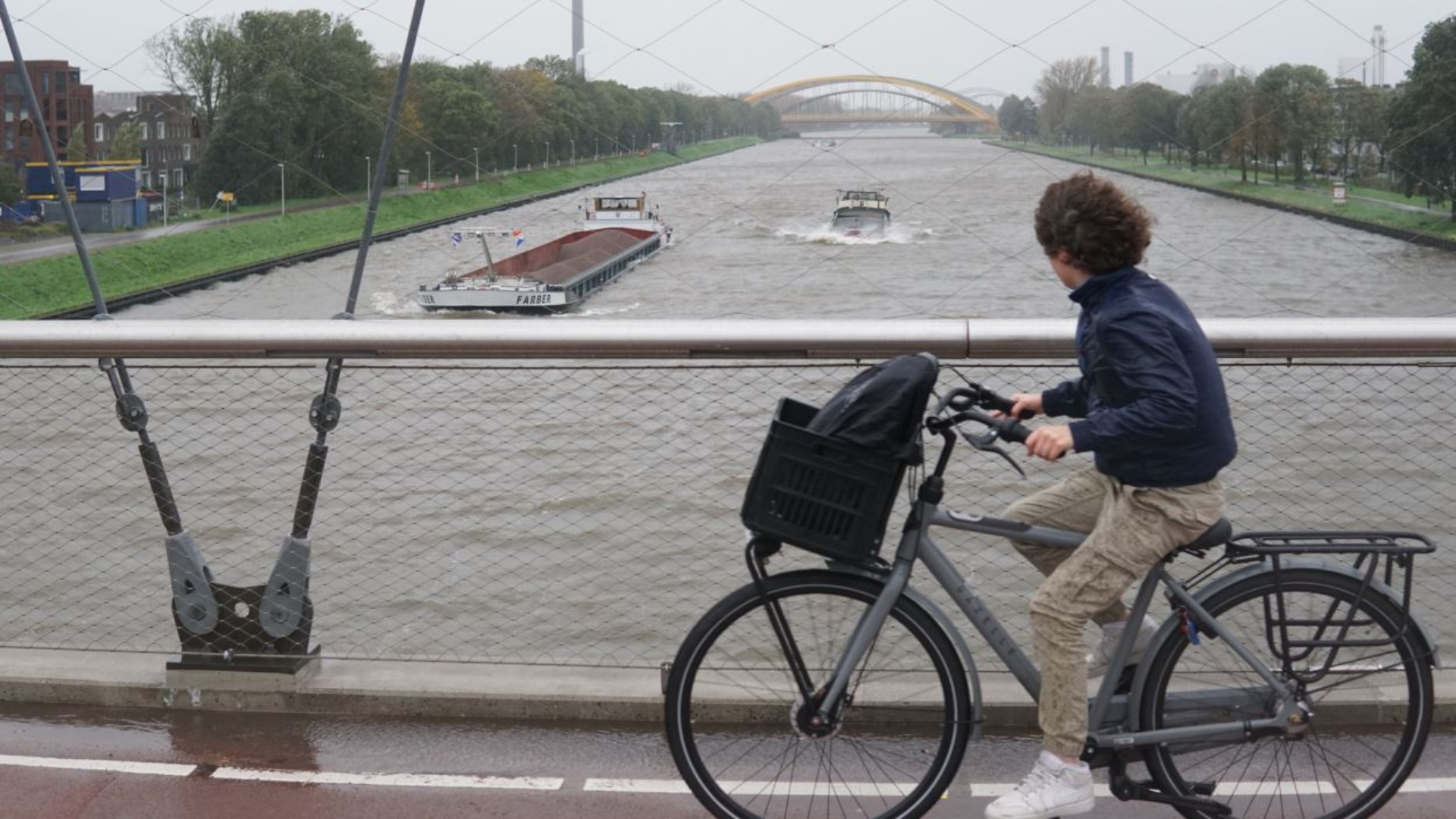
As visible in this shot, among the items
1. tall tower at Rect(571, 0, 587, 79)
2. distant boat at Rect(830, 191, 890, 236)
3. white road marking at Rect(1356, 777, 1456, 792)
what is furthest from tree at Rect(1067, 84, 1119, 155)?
white road marking at Rect(1356, 777, 1456, 792)

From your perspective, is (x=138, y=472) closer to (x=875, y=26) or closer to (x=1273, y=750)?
(x=875, y=26)

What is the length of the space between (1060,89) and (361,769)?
10.8 metres

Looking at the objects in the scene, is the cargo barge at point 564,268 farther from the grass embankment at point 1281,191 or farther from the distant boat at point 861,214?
the grass embankment at point 1281,191

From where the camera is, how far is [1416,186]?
460 inches

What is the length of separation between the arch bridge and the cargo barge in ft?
10.4

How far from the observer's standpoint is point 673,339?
4500 millimetres

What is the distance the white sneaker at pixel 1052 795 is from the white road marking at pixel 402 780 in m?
1.24

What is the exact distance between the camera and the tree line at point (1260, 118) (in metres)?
12.4

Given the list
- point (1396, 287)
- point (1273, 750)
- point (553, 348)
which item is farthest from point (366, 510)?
point (1273, 750)

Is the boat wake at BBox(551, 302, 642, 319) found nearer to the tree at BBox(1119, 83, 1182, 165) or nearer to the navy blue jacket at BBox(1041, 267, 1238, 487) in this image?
the tree at BBox(1119, 83, 1182, 165)

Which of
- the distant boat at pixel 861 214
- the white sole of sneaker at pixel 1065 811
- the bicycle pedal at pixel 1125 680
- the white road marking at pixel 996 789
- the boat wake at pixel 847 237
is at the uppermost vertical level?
the distant boat at pixel 861 214

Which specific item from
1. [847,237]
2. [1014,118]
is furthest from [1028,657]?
[847,237]

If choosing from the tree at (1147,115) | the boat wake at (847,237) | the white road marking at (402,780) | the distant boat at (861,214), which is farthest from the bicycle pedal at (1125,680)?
the boat wake at (847,237)

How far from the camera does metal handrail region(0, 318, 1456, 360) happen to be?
443 cm
